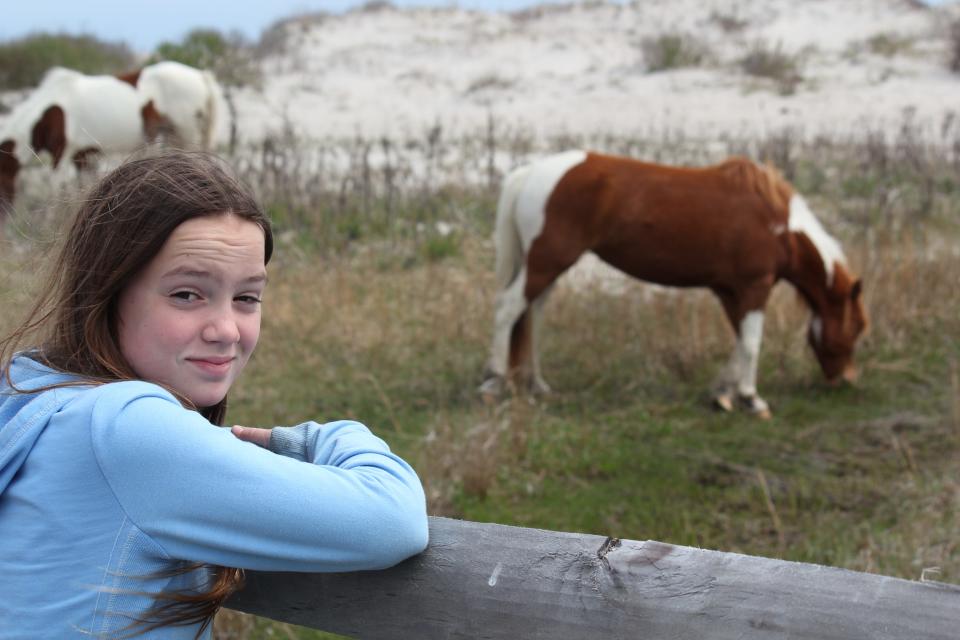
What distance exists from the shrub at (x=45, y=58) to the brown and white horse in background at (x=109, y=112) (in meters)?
9.91

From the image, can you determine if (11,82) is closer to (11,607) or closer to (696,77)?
(696,77)

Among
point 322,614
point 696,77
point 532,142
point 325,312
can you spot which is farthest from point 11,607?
point 696,77

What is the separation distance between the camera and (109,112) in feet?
35.6

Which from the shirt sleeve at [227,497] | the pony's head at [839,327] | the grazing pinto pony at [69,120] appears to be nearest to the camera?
the shirt sleeve at [227,497]

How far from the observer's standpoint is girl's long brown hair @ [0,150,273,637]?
1.39 metres

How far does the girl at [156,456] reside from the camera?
4.02 ft

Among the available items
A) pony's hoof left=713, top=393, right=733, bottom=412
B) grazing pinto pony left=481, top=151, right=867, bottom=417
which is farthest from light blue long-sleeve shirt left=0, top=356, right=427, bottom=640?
pony's hoof left=713, top=393, right=733, bottom=412

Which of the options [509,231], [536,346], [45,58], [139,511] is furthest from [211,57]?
[139,511]

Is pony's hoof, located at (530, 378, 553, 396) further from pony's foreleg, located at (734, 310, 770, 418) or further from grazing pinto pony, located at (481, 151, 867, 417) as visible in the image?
pony's foreleg, located at (734, 310, 770, 418)

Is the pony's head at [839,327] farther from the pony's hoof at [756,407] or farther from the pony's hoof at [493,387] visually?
the pony's hoof at [493,387]

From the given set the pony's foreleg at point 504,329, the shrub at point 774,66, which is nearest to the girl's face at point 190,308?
the pony's foreleg at point 504,329

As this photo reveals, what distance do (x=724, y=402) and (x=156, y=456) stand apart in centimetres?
547

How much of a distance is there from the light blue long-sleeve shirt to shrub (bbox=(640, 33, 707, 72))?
20578 mm

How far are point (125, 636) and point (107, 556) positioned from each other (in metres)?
0.11
